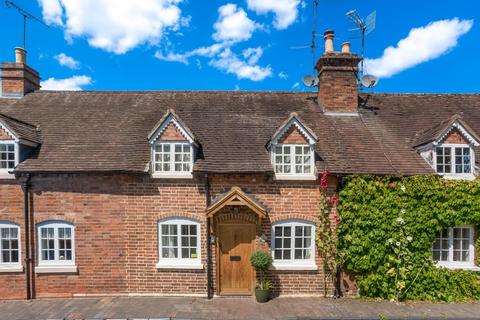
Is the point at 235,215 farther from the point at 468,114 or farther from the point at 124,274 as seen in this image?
the point at 468,114

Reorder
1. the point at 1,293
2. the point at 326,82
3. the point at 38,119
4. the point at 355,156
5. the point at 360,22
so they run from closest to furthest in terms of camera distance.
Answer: the point at 1,293
the point at 355,156
the point at 38,119
the point at 326,82
the point at 360,22

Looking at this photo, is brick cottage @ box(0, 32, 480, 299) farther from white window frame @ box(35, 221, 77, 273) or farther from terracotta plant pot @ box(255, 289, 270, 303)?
terracotta plant pot @ box(255, 289, 270, 303)

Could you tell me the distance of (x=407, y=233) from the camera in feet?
31.2

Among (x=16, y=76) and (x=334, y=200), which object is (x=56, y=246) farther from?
(x=334, y=200)

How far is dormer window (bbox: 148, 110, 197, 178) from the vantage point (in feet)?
32.4

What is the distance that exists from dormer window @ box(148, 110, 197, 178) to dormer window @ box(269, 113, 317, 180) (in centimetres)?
309

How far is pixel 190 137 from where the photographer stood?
9.88 m

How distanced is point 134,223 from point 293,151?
21.0 feet

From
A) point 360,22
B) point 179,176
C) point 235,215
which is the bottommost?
point 235,215

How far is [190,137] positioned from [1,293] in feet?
28.8

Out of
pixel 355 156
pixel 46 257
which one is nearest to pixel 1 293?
pixel 46 257

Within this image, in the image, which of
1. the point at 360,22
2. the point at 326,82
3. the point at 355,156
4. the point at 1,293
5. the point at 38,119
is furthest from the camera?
the point at 360,22

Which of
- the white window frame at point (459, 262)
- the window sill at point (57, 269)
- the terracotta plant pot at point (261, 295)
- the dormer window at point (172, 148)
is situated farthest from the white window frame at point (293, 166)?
the window sill at point (57, 269)

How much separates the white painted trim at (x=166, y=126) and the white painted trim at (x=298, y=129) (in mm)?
3071
